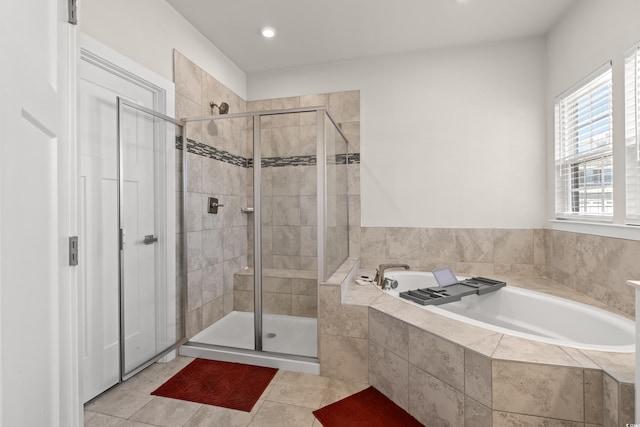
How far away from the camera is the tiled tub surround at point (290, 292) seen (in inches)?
88.3

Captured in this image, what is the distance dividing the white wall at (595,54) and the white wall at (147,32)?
298 cm

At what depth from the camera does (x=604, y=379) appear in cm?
121

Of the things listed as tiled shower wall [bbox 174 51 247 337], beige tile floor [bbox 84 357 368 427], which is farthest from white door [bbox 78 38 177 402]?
tiled shower wall [bbox 174 51 247 337]

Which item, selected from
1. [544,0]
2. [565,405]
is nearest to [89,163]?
[565,405]

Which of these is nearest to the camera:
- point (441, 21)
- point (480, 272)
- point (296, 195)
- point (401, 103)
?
point (296, 195)

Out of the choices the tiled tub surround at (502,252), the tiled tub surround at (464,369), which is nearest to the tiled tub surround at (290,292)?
the tiled tub surround at (464,369)

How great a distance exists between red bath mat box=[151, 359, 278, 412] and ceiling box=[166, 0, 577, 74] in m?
2.68

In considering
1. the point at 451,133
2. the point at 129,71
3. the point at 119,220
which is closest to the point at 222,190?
the point at 119,220

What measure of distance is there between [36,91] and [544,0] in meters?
3.11

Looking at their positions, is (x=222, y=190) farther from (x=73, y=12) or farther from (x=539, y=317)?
(x=539, y=317)

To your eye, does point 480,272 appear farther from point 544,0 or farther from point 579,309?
point 544,0

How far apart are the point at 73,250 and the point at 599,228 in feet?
9.37

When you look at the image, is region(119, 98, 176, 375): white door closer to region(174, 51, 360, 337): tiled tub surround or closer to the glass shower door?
the glass shower door

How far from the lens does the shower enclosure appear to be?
2236mm
